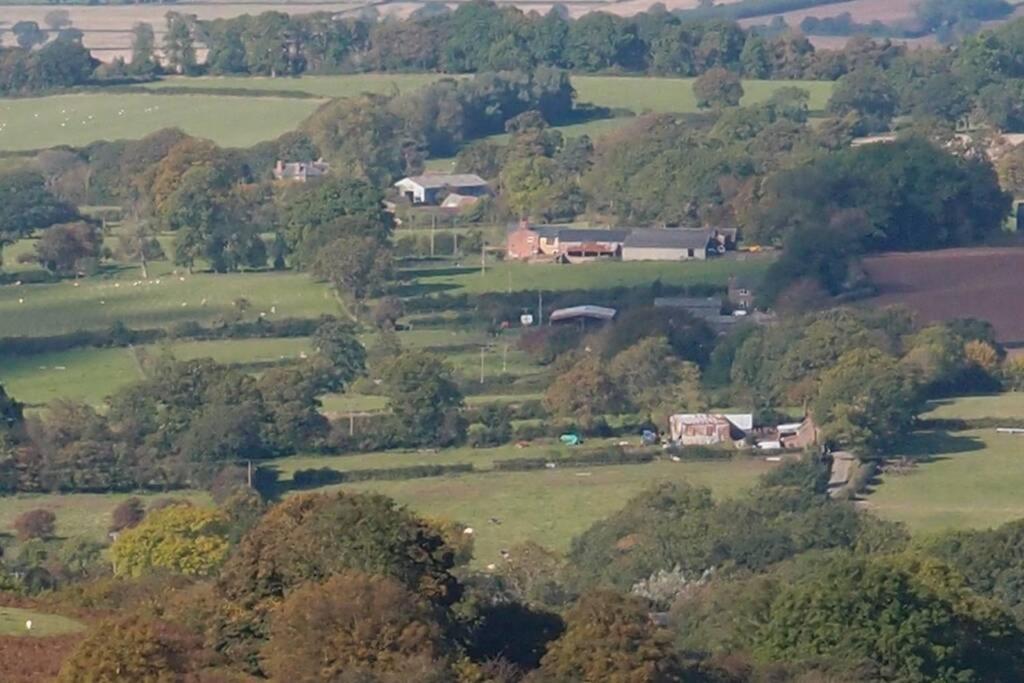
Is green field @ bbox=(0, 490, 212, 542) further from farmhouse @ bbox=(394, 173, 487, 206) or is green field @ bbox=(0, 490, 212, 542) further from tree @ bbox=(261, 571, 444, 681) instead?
farmhouse @ bbox=(394, 173, 487, 206)

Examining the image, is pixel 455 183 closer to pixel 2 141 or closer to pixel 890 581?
pixel 2 141

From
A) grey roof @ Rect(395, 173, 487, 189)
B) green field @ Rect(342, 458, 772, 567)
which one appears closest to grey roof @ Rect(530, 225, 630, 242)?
grey roof @ Rect(395, 173, 487, 189)

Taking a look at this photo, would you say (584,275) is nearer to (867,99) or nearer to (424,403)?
(424,403)

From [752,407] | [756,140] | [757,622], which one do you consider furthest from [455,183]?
[757,622]

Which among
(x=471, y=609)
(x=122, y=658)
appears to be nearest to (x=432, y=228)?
(x=471, y=609)

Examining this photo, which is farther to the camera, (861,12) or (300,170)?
(861,12)
